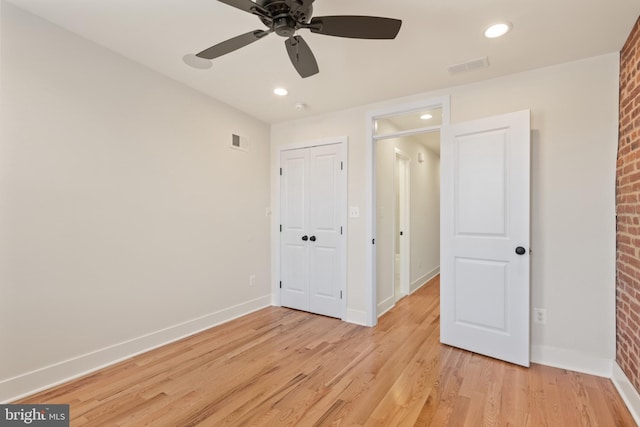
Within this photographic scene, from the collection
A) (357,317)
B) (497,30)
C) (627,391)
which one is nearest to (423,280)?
(357,317)

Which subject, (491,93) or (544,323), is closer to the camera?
(544,323)

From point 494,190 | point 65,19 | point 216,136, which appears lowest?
point 494,190

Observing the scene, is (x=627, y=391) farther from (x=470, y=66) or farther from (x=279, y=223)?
(x=279, y=223)

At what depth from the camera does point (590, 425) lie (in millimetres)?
1807

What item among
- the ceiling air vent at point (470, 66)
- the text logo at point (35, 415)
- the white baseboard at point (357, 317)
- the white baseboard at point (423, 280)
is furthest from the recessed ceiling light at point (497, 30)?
the text logo at point (35, 415)

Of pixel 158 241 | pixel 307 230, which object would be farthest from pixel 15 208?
pixel 307 230

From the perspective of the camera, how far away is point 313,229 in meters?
3.91

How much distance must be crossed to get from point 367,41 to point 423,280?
13.8ft

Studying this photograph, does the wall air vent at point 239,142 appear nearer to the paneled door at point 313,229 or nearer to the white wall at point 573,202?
the paneled door at point 313,229

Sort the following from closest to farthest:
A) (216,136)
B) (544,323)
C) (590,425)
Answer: (590,425), (544,323), (216,136)

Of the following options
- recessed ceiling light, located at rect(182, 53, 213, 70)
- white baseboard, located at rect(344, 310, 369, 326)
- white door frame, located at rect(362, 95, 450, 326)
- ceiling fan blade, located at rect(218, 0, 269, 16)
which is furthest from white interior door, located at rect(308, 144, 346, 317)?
ceiling fan blade, located at rect(218, 0, 269, 16)

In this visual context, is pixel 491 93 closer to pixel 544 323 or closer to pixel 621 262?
pixel 621 262

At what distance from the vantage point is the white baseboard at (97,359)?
202cm

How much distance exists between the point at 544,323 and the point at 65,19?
14.4 feet
